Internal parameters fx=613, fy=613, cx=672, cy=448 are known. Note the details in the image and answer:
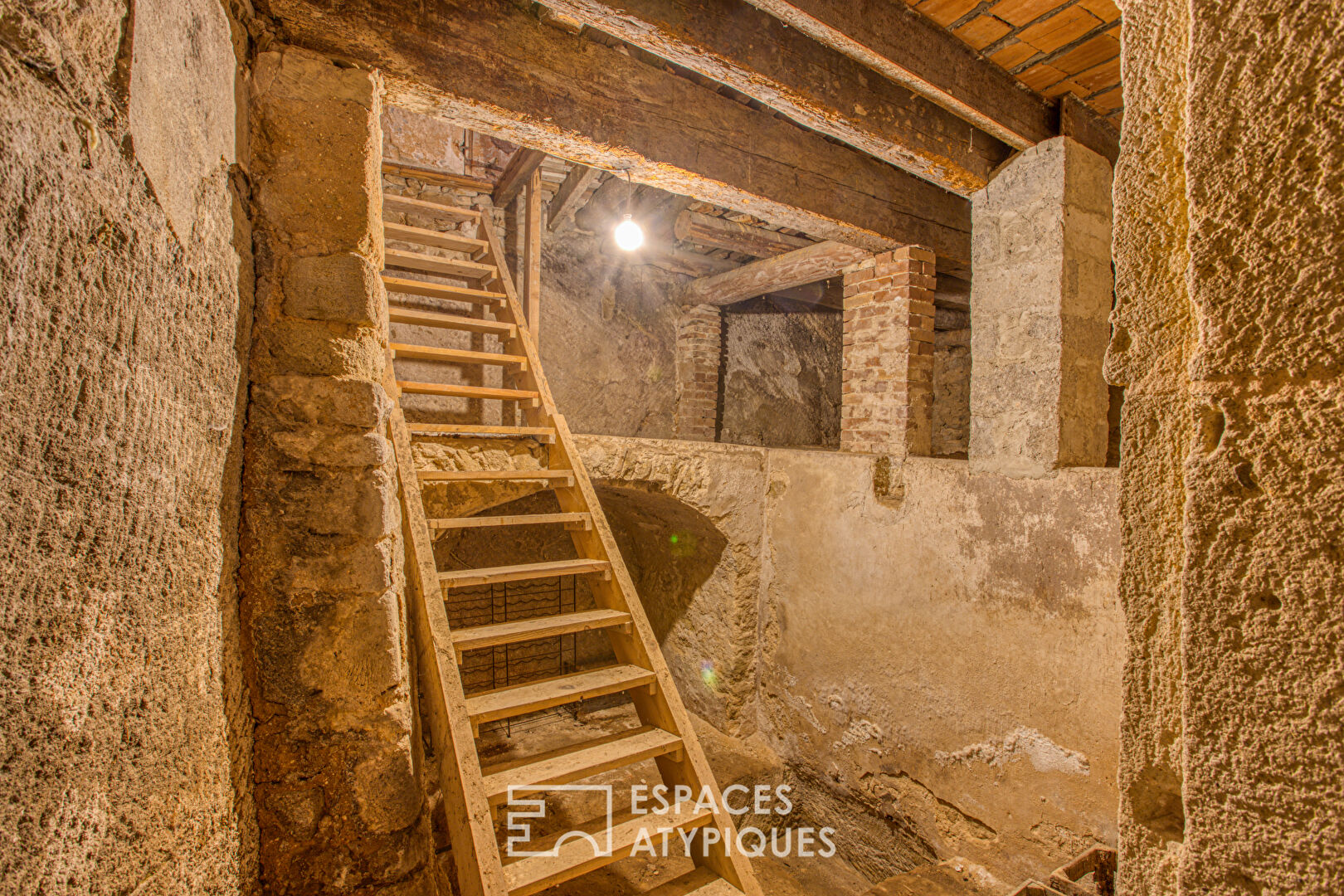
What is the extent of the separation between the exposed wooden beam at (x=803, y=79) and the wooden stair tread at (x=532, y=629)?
2.11 metres

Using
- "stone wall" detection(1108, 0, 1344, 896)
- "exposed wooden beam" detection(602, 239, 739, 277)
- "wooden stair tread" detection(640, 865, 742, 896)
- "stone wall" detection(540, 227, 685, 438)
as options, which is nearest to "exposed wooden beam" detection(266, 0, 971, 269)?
"stone wall" detection(1108, 0, 1344, 896)

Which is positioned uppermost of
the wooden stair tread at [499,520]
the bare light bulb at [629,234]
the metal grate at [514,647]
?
the bare light bulb at [629,234]

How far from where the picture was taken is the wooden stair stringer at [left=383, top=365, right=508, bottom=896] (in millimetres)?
1767

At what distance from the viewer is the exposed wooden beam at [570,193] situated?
4465 mm

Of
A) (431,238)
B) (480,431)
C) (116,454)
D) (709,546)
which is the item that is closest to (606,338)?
(431,238)

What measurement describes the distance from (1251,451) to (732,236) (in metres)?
4.39

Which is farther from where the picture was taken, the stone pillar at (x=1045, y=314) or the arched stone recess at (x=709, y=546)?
the arched stone recess at (x=709, y=546)

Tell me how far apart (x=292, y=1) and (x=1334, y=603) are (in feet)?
8.32

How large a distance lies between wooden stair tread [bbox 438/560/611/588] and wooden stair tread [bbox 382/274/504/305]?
1.63 metres

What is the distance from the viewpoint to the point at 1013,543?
275cm

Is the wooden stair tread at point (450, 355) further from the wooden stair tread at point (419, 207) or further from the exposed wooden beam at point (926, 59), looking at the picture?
the exposed wooden beam at point (926, 59)

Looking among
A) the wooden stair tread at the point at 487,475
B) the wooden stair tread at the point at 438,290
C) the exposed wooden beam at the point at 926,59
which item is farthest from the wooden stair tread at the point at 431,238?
the exposed wooden beam at the point at 926,59

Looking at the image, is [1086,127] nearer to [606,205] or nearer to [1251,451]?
[1251,451]

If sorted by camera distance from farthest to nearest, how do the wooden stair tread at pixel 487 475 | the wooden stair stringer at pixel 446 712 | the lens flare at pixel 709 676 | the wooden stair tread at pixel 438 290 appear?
the lens flare at pixel 709 676 < the wooden stair tread at pixel 438 290 < the wooden stair tread at pixel 487 475 < the wooden stair stringer at pixel 446 712
